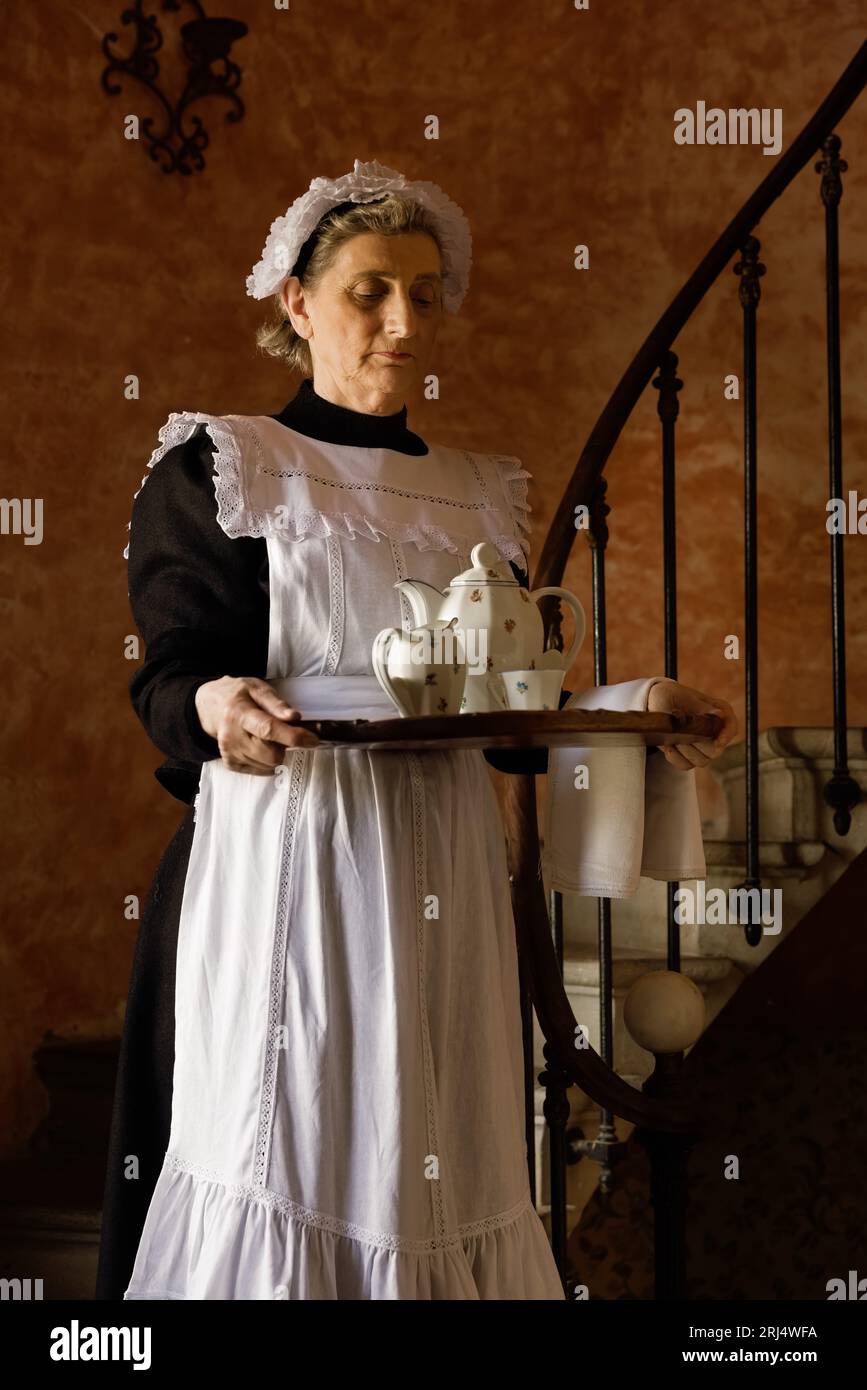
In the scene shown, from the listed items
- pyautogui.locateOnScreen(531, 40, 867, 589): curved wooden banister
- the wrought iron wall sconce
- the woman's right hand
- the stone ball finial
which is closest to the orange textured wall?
the wrought iron wall sconce

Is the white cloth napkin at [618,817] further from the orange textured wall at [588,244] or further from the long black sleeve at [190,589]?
the orange textured wall at [588,244]

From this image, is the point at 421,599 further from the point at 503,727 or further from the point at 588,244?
the point at 588,244

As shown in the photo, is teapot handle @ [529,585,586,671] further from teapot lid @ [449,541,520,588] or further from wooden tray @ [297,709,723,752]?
wooden tray @ [297,709,723,752]

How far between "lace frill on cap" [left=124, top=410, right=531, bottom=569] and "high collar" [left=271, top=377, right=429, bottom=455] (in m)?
0.02

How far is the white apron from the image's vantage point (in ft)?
5.25

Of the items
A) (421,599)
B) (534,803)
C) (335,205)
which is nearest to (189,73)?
(335,205)

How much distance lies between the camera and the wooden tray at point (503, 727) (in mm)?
1486

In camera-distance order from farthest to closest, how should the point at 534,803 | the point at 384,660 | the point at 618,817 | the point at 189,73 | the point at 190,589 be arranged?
the point at 189,73, the point at 534,803, the point at 618,817, the point at 190,589, the point at 384,660

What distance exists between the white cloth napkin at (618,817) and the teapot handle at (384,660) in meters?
0.31

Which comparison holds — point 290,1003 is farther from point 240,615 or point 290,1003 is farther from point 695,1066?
point 695,1066

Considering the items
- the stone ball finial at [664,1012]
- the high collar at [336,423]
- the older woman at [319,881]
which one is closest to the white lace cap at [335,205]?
the older woman at [319,881]

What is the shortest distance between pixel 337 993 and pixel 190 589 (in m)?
0.49

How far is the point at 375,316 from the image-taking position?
1.83 meters

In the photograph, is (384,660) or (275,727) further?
(384,660)
